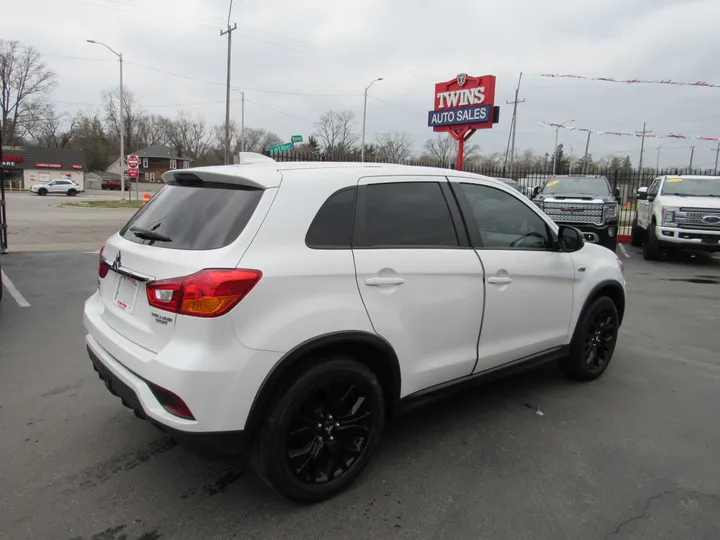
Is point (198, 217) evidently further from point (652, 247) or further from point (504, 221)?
point (652, 247)

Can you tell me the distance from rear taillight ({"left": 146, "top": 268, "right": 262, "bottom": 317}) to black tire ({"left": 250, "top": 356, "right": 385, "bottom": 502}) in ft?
1.68

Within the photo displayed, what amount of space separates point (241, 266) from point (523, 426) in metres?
2.36

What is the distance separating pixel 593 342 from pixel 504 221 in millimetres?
1554


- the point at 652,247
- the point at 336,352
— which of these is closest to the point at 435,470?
the point at 336,352

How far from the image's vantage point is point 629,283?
912 cm

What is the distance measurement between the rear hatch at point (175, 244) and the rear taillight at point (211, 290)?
4 centimetres

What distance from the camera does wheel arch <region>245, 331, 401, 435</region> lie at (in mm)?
2361

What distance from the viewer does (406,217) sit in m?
2.97

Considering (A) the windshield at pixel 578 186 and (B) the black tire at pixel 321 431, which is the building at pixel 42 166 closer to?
(A) the windshield at pixel 578 186

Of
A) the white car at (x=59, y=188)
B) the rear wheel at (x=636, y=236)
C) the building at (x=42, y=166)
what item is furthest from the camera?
the building at (x=42, y=166)

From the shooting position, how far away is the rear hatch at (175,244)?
238 centimetres

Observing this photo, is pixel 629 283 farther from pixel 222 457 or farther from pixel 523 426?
pixel 222 457

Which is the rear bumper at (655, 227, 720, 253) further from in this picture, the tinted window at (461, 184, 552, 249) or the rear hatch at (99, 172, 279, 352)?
the rear hatch at (99, 172, 279, 352)

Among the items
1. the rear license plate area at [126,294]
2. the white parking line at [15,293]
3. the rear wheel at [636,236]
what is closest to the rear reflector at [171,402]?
the rear license plate area at [126,294]
